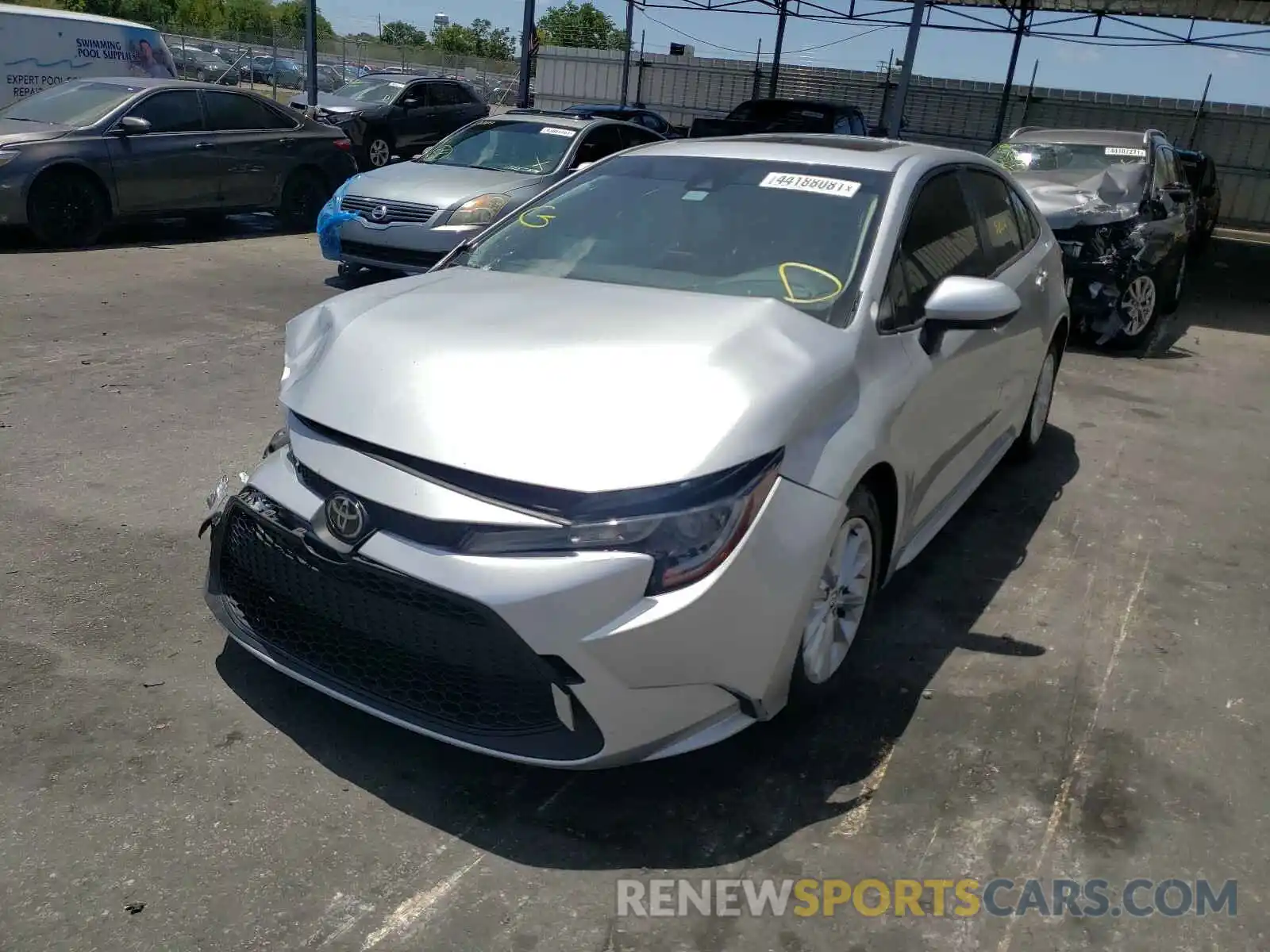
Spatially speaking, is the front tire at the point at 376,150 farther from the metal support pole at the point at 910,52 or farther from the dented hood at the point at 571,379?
the dented hood at the point at 571,379

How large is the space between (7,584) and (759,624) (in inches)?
104

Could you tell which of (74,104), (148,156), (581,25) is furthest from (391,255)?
(581,25)

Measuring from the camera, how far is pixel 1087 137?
996 centimetres

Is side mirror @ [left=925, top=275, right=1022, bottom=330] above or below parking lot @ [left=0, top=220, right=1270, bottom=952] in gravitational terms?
above

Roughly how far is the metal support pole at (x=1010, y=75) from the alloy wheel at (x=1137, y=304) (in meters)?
17.2

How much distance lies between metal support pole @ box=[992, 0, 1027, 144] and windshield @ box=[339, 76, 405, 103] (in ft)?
45.2

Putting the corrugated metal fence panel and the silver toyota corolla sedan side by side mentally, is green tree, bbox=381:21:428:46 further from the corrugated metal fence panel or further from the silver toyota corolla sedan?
the silver toyota corolla sedan

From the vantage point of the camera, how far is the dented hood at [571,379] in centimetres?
257

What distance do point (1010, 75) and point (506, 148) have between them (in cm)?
1984

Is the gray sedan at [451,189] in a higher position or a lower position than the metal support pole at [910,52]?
lower

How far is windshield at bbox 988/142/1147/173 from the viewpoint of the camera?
9469mm

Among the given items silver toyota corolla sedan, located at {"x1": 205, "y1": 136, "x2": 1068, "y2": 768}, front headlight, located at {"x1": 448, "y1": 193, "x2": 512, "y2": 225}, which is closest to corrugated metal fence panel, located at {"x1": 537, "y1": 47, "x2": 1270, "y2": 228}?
front headlight, located at {"x1": 448, "y1": 193, "x2": 512, "y2": 225}

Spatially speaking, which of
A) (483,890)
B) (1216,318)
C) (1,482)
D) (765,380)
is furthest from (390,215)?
(1216,318)

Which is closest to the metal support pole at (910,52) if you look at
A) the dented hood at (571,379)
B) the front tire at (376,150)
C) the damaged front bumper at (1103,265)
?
the front tire at (376,150)
